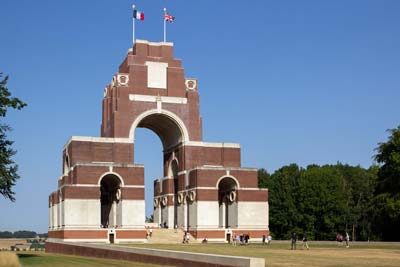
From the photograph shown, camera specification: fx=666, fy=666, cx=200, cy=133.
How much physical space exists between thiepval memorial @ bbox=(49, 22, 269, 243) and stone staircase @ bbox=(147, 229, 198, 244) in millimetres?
1068

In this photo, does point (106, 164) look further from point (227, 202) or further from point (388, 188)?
point (388, 188)

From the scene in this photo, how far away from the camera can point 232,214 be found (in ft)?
224

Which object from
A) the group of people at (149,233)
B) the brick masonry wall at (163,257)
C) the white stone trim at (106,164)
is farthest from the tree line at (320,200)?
the brick masonry wall at (163,257)

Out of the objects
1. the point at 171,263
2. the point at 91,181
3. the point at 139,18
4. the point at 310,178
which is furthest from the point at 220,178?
the point at 171,263

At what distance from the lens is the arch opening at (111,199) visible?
6531 cm

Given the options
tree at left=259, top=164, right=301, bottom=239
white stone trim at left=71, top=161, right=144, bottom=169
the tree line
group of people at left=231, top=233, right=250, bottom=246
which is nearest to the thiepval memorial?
white stone trim at left=71, top=161, right=144, bottom=169

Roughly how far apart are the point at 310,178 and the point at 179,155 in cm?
2810

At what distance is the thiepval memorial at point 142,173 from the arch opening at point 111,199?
0.36ft

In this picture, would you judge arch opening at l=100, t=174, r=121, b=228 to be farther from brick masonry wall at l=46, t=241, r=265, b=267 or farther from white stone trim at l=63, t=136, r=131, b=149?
brick masonry wall at l=46, t=241, r=265, b=267

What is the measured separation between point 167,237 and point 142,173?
6.77m

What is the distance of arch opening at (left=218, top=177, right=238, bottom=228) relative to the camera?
67812 mm

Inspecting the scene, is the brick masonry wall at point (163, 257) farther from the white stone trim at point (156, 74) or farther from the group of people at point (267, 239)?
the white stone trim at point (156, 74)

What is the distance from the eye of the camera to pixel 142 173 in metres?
65.6

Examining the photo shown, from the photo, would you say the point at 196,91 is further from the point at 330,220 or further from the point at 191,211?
the point at 330,220
